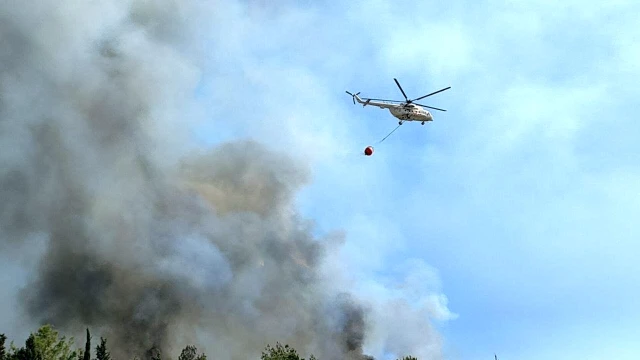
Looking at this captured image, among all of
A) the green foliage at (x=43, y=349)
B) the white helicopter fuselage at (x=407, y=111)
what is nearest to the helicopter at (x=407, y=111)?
the white helicopter fuselage at (x=407, y=111)

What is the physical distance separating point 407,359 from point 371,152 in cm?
3033

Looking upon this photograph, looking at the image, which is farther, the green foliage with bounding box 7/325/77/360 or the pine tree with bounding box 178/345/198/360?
the pine tree with bounding box 178/345/198/360

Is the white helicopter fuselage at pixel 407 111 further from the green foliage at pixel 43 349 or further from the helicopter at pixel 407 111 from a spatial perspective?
the green foliage at pixel 43 349

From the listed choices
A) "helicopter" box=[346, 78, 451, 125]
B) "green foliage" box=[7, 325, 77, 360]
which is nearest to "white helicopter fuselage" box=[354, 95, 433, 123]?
"helicopter" box=[346, 78, 451, 125]

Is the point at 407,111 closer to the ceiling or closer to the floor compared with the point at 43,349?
closer to the ceiling

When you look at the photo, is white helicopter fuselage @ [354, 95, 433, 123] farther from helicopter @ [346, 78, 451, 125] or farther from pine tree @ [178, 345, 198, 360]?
pine tree @ [178, 345, 198, 360]

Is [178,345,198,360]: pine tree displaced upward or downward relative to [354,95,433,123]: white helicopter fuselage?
downward

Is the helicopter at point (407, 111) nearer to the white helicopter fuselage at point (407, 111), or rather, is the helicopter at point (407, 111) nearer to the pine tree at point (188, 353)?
the white helicopter fuselage at point (407, 111)

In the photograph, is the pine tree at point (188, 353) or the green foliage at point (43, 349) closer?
the green foliage at point (43, 349)

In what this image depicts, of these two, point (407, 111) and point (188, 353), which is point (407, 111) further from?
point (188, 353)

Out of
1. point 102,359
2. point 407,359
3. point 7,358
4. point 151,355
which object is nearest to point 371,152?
point 407,359

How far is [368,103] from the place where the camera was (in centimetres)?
9194

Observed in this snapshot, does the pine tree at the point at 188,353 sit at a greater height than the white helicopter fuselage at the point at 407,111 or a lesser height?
lesser

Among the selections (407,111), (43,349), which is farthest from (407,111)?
(43,349)
